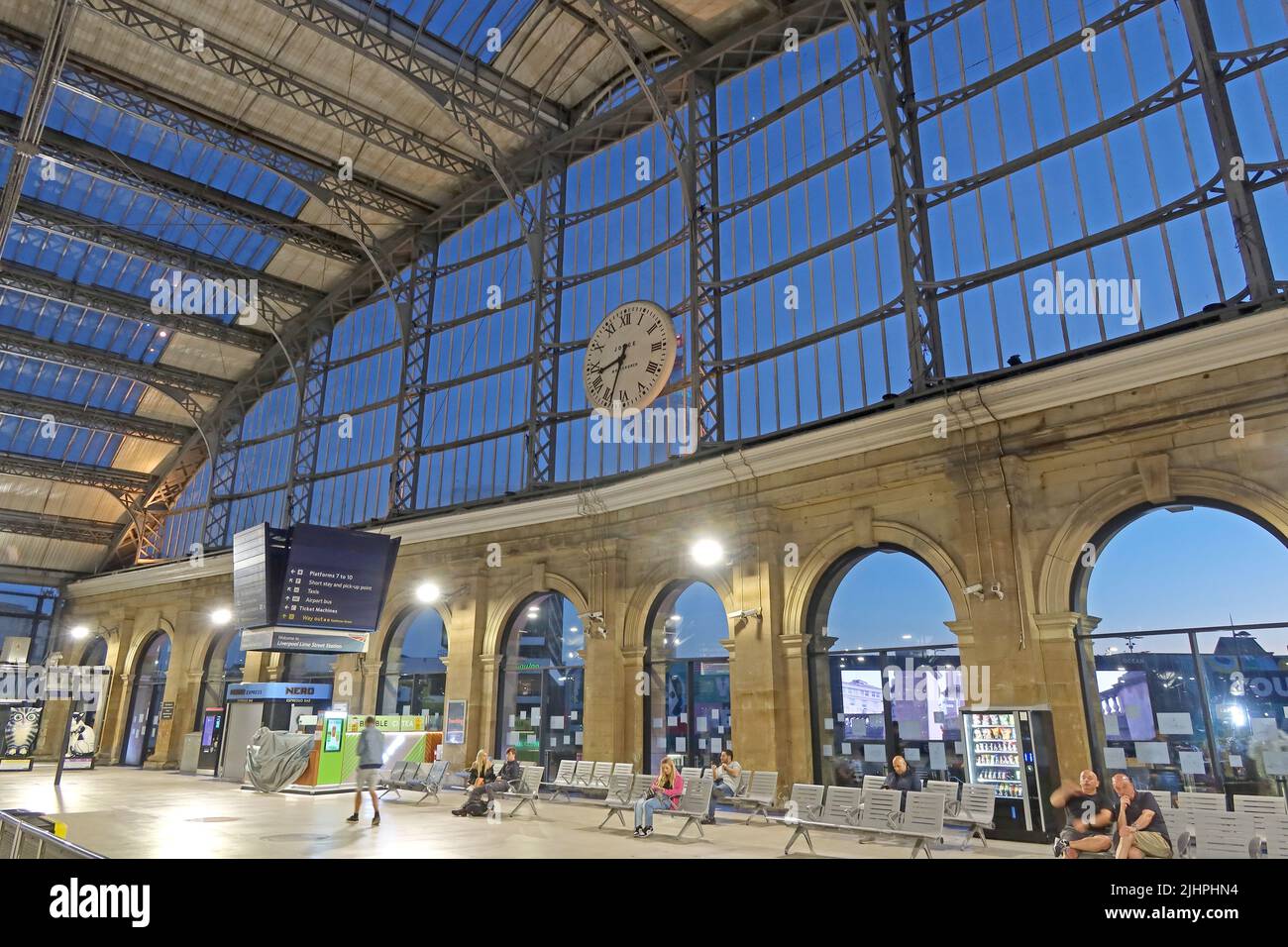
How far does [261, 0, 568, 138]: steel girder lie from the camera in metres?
19.3

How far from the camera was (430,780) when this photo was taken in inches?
672

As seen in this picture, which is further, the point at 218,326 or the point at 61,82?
the point at 218,326

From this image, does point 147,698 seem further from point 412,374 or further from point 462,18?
point 462,18

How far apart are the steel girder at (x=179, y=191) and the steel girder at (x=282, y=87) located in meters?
4.83

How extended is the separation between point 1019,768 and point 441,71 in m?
20.3

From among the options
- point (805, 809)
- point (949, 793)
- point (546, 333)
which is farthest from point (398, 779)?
point (546, 333)

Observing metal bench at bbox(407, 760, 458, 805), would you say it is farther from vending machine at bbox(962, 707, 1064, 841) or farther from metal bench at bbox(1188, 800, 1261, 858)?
metal bench at bbox(1188, 800, 1261, 858)

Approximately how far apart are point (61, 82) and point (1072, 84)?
77.0ft

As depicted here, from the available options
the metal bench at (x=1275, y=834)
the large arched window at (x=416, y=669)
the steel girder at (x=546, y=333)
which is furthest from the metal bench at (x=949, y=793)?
the large arched window at (x=416, y=669)

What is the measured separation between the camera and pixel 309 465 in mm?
30734

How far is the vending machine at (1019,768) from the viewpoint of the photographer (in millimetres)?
11859

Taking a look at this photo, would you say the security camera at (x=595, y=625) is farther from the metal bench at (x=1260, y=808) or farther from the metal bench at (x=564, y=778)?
the metal bench at (x=1260, y=808)
